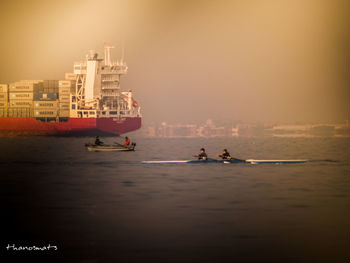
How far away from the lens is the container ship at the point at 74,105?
131000mm

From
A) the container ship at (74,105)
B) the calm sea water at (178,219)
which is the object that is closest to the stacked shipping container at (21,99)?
the container ship at (74,105)

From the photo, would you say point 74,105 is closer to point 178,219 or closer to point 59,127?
point 59,127

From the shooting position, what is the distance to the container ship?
131000mm

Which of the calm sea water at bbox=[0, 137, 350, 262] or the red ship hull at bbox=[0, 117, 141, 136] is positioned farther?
the red ship hull at bbox=[0, 117, 141, 136]

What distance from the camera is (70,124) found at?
13162 cm

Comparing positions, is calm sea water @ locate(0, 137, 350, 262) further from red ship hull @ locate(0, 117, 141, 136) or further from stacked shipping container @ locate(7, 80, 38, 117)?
stacked shipping container @ locate(7, 80, 38, 117)

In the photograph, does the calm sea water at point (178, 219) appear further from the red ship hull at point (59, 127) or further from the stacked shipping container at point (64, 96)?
the stacked shipping container at point (64, 96)

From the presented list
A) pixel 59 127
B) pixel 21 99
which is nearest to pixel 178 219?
pixel 59 127

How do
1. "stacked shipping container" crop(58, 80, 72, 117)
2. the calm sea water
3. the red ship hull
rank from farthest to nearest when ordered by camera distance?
"stacked shipping container" crop(58, 80, 72, 117) < the red ship hull < the calm sea water

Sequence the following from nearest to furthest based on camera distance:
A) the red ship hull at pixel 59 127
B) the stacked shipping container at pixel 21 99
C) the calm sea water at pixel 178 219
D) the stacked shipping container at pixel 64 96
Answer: the calm sea water at pixel 178 219, the red ship hull at pixel 59 127, the stacked shipping container at pixel 21 99, the stacked shipping container at pixel 64 96

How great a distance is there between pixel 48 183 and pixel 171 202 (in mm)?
10974

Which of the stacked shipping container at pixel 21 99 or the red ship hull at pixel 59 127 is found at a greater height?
the stacked shipping container at pixel 21 99

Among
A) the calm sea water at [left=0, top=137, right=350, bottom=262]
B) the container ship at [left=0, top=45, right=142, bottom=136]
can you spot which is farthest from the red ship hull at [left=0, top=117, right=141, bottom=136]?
the calm sea water at [left=0, top=137, right=350, bottom=262]

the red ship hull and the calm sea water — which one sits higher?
the red ship hull
